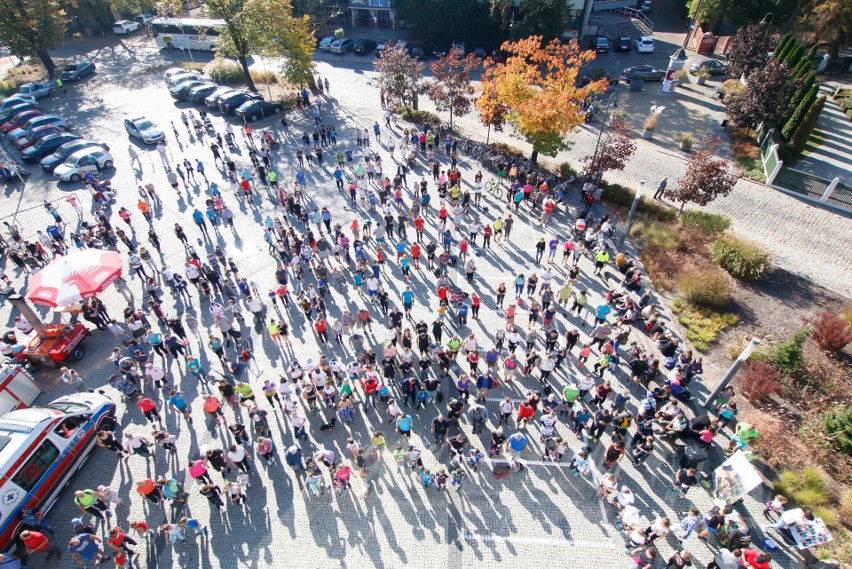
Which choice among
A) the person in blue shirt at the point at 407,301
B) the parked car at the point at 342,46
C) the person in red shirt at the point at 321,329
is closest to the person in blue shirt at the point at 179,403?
the person in red shirt at the point at 321,329

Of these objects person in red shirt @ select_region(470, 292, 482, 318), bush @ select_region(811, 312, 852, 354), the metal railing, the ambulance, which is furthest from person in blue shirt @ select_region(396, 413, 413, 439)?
the metal railing

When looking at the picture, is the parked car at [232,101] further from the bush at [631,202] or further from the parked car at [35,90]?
the bush at [631,202]

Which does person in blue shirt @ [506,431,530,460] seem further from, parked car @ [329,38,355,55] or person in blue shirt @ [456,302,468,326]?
parked car @ [329,38,355,55]

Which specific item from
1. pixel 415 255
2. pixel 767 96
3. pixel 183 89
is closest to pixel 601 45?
pixel 767 96

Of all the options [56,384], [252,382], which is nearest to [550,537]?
[252,382]

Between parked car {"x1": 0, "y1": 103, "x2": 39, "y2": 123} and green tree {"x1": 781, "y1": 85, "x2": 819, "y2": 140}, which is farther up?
green tree {"x1": 781, "y1": 85, "x2": 819, "y2": 140}

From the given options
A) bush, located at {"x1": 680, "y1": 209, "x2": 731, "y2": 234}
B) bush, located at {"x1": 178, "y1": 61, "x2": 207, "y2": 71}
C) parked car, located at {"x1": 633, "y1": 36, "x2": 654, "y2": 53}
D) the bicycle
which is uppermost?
parked car, located at {"x1": 633, "y1": 36, "x2": 654, "y2": 53}

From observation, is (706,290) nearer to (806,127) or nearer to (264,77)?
(806,127)

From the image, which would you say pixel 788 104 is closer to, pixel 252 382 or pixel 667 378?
pixel 667 378
